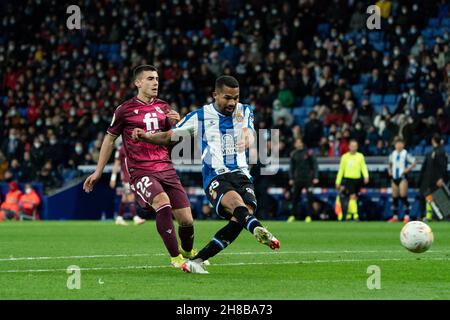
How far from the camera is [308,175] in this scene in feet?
86.4

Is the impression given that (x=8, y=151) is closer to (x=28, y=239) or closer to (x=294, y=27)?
(x=294, y=27)

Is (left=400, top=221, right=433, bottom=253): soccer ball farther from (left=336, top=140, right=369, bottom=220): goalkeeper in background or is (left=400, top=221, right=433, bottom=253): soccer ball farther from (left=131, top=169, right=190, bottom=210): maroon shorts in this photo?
(left=336, top=140, right=369, bottom=220): goalkeeper in background

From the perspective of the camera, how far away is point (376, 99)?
2895 cm

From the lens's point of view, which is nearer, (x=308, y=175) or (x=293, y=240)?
(x=293, y=240)

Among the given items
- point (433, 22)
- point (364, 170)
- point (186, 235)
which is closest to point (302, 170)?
point (364, 170)

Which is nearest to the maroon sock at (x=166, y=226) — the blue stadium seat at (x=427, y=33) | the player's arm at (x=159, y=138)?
the player's arm at (x=159, y=138)

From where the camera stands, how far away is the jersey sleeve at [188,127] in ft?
35.1

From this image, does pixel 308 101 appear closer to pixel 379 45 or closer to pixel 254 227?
pixel 379 45

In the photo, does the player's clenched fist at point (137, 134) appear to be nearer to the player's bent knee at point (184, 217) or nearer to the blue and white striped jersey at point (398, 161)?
the player's bent knee at point (184, 217)

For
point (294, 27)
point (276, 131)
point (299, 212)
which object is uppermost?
point (294, 27)

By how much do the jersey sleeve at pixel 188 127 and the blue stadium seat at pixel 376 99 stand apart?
61.2ft

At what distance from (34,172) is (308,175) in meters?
9.80
